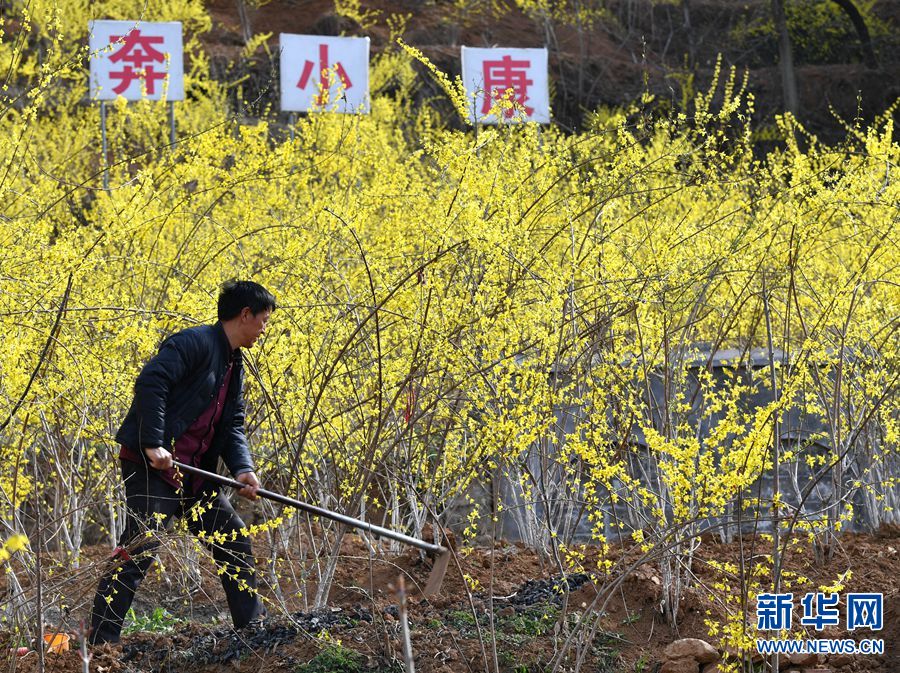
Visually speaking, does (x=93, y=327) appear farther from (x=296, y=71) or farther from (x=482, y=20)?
(x=482, y=20)

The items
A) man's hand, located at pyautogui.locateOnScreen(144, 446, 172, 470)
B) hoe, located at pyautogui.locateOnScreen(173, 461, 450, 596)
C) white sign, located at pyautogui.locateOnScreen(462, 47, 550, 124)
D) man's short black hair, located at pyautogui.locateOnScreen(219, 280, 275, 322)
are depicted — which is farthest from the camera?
white sign, located at pyautogui.locateOnScreen(462, 47, 550, 124)

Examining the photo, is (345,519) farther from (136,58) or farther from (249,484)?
(136,58)

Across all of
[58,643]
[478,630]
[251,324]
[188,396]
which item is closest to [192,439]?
[188,396]

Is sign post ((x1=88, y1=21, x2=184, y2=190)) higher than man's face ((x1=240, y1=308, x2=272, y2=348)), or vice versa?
sign post ((x1=88, y1=21, x2=184, y2=190))

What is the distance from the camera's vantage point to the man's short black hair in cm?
376

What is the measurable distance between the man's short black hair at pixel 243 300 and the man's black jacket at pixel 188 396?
0.09 meters

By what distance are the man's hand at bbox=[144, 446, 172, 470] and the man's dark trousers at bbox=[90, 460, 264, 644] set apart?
0.15 m

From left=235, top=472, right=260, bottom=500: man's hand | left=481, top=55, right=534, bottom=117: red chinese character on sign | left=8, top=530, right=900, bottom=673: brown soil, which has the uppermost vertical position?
left=481, top=55, right=534, bottom=117: red chinese character on sign

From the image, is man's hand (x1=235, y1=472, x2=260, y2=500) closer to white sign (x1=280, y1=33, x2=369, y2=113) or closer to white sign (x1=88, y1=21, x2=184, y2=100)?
white sign (x1=280, y1=33, x2=369, y2=113)

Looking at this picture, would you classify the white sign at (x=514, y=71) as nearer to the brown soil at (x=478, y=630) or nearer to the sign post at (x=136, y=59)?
the sign post at (x=136, y=59)

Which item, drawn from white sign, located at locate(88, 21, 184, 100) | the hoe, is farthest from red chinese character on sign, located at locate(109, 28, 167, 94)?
the hoe

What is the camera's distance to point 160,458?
3.54 m

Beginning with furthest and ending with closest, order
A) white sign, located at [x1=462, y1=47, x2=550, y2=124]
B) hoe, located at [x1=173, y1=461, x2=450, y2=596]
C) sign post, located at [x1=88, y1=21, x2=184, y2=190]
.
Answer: white sign, located at [x1=462, y1=47, x2=550, y2=124], sign post, located at [x1=88, y1=21, x2=184, y2=190], hoe, located at [x1=173, y1=461, x2=450, y2=596]

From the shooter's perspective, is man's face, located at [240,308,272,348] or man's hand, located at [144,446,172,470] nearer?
man's hand, located at [144,446,172,470]
